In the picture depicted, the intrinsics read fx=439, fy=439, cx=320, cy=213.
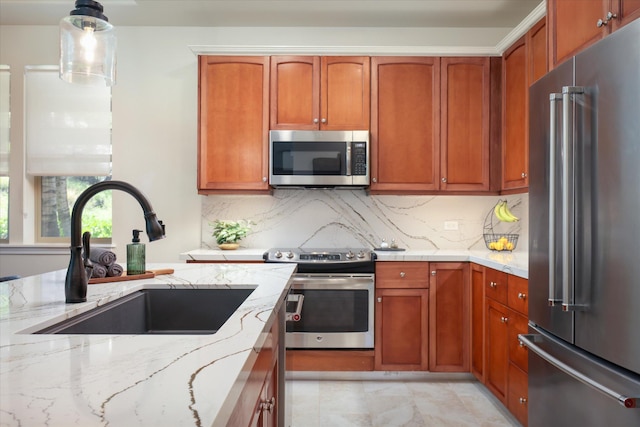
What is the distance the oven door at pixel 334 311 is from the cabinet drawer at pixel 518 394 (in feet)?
3.13

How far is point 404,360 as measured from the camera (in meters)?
3.08

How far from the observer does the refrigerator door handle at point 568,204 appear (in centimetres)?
151

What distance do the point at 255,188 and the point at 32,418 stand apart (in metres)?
2.78

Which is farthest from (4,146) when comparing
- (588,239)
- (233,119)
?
(588,239)

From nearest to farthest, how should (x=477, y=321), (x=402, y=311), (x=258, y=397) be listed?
(x=258, y=397), (x=477, y=321), (x=402, y=311)

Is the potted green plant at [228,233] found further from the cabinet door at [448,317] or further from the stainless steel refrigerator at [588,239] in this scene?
the stainless steel refrigerator at [588,239]


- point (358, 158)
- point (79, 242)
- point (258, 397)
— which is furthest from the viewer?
point (358, 158)

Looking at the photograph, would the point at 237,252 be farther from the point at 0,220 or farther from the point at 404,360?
the point at 0,220

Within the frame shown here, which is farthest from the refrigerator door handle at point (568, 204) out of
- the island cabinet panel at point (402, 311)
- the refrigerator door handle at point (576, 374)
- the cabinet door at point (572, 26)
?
the island cabinet panel at point (402, 311)

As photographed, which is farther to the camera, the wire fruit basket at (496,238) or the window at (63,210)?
the window at (63,210)

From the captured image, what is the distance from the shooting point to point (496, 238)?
3529 millimetres

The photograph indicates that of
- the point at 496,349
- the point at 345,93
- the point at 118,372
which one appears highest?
the point at 345,93

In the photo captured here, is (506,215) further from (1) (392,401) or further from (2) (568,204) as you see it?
(2) (568,204)

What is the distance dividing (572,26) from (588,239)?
0.97 m
